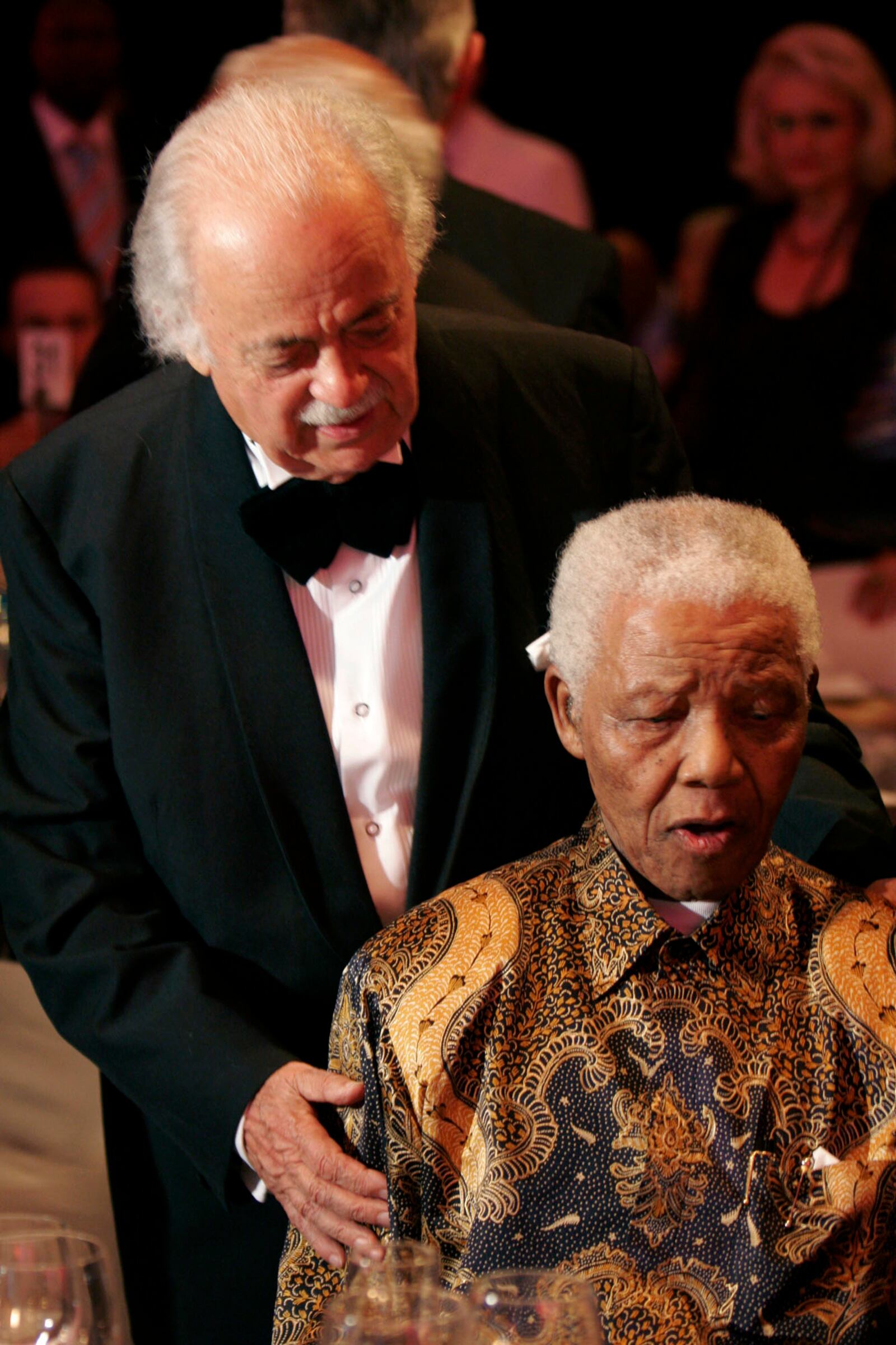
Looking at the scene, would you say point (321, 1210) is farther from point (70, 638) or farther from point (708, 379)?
point (708, 379)

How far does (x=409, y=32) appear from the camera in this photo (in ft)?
8.54

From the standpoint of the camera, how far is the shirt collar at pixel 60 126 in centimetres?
414

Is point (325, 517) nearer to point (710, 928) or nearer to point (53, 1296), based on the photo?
point (710, 928)

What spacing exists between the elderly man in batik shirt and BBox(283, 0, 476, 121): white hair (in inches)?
46.1

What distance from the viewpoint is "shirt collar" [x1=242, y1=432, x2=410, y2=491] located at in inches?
79.0

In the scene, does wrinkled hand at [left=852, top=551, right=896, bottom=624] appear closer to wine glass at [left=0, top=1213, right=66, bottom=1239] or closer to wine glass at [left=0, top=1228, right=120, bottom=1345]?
wine glass at [left=0, top=1213, right=66, bottom=1239]

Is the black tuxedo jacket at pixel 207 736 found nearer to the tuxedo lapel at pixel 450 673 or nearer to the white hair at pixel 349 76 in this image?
the tuxedo lapel at pixel 450 673

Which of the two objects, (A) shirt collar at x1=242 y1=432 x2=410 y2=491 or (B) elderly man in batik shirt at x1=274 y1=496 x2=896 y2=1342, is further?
(A) shirt collar at x1=242 y1=432 x2=410 y2=491

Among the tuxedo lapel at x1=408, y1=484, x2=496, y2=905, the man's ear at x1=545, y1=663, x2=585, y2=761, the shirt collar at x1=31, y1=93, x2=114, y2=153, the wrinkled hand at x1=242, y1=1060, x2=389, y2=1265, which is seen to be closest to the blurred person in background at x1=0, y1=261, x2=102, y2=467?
the shirt collar at x1=31, y1=93, x2=114, y2=153

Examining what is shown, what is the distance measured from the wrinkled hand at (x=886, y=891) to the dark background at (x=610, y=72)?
266 centimetres

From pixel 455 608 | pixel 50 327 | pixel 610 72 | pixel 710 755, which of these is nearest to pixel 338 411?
pixel 455 608

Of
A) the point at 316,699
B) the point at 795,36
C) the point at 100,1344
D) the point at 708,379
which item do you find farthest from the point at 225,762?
the point at 795,36

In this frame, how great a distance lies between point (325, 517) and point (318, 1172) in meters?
0.79

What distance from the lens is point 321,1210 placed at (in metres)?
1.74
